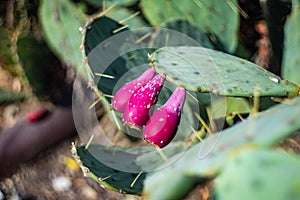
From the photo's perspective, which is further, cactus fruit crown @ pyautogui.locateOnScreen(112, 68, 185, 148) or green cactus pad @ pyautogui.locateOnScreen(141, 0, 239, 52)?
green cactus pad @ pyautogui.locateOnScreen(141, 0, 239, 52)

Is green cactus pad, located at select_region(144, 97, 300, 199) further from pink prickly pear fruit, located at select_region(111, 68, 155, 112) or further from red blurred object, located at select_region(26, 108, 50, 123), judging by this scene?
red blurred object, located at select_region(26, 108, 50, 123)

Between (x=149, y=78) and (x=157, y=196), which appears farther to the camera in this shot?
(x=149, y=78)

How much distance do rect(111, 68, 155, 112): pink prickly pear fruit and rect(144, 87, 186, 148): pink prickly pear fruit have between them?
3.6 inches

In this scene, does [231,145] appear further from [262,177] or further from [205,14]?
[205,14]

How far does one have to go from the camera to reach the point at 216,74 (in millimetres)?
1243

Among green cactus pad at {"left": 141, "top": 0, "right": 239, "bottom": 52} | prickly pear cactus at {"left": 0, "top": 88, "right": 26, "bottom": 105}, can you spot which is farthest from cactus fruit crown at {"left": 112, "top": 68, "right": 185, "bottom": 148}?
prickly pear cactus at {"left": 0, "top": 88, "right": 26, "bottom": 105}

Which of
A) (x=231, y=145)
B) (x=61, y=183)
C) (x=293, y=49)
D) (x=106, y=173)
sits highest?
(x=231, y=145)

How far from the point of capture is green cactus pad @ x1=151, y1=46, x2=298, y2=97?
3.87ft

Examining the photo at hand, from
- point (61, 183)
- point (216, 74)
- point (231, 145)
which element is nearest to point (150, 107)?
point (216, 74)

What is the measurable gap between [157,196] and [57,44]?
122 cm

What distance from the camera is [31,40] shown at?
196 centimetres

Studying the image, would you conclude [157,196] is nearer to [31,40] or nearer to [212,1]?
[212,1]

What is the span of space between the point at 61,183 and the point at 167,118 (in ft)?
2.34

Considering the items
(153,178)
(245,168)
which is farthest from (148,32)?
(245,168)
